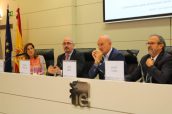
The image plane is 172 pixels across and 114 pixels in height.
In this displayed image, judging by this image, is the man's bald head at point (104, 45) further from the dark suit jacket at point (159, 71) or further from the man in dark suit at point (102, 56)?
the dark suit jacket at point (159, 71)

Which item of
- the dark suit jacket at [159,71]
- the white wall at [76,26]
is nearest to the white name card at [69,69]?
the dark suit jacket at [159,71]

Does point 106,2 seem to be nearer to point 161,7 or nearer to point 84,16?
point 84,16

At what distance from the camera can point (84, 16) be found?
462 centimetres

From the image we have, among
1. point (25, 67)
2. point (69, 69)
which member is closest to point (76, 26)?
point (25, 67)

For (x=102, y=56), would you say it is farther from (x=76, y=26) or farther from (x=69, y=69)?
(x=76, y=26)

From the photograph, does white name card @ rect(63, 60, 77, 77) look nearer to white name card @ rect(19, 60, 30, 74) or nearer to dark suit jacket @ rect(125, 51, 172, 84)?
white name card @ rect(19, 60, 30, 74)

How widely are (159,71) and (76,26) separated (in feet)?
9.22

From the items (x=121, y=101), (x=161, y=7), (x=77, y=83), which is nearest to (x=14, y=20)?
(x=161, y=7)

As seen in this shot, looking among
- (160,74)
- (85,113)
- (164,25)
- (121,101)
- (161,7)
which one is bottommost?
(85,113)

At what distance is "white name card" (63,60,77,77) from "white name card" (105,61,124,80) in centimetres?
32

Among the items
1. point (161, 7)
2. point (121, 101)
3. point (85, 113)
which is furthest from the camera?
point (161, 7)

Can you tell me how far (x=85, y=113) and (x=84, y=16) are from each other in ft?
9.48

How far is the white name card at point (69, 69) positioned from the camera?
7.00 feet

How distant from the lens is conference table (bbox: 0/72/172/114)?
159 cm
